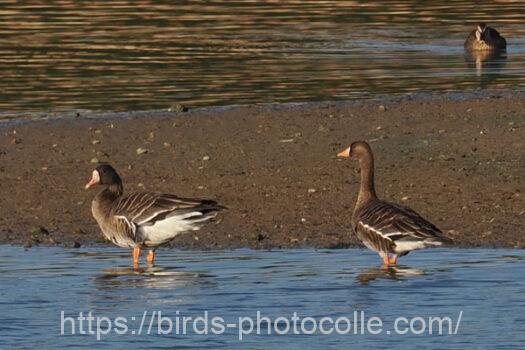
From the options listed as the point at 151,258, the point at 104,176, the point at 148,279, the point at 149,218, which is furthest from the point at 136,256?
the point at 104,176

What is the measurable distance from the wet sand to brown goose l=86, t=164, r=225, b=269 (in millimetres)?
790

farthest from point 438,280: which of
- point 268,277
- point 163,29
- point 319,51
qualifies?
point 163,29

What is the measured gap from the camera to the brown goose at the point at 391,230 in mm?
12539

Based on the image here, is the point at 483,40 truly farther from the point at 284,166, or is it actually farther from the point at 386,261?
the point at 386,261

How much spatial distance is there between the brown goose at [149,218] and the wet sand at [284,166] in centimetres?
79

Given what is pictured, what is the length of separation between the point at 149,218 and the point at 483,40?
16.3 meters

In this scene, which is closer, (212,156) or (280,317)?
(280,317)

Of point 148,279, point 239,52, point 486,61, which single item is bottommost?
point 148,279

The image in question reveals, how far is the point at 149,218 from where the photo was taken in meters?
13.3

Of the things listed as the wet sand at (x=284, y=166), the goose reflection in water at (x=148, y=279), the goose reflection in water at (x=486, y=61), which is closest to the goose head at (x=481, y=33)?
the goose reflection in water at (x=486, y=61)

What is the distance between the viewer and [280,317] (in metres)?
11.6

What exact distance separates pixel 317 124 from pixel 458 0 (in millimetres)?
24946

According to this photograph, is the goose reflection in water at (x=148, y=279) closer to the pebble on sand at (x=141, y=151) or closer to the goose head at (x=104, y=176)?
the goose head at (x=104, y=176)

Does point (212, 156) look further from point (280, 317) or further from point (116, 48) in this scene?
point (116, 48)
